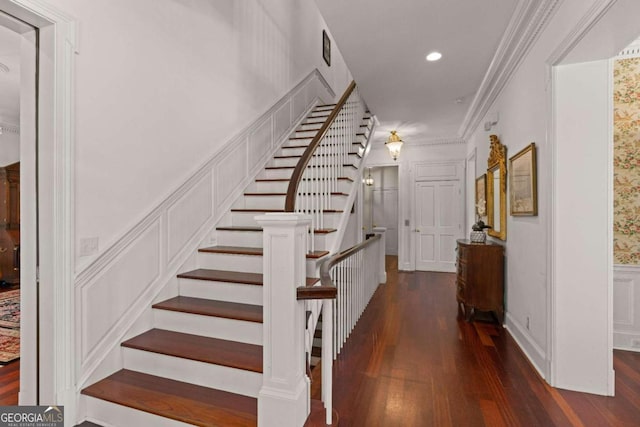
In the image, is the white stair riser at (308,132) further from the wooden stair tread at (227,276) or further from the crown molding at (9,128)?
the crown molding at (9,128)

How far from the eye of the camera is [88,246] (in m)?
1.91

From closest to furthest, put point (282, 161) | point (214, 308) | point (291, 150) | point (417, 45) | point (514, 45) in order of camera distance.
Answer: point (214, 308)
point (514, 45)
point (417, 45)
point (282, 161)
point (291, 150)

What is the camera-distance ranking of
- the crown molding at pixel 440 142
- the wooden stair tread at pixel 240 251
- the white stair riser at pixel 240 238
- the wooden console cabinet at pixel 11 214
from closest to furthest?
the wooden console cabinet at pixel 11 214 < the wooden stair tread at pixel 240 251 < the white stair riser at pixel 240 238 < the crown molding at pixel 440 142

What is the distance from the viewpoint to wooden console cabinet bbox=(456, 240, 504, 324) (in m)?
3.63

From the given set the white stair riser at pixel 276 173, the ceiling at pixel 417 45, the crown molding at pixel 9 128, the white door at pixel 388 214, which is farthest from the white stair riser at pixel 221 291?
the white door at pixel 388 214

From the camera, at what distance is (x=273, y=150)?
166 inches

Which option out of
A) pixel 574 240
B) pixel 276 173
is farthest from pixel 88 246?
pixel 574 240

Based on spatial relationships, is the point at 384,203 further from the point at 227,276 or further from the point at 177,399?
the point at 177,399

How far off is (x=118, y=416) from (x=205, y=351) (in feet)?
1.71

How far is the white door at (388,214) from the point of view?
32.7 feet

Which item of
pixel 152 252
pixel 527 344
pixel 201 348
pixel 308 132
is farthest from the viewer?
pixel 308 132

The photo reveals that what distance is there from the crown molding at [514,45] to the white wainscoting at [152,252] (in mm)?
2663

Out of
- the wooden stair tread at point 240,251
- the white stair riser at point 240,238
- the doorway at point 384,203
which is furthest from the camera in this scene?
the doorway at point 384,203

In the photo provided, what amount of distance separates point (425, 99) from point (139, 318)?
434cm
